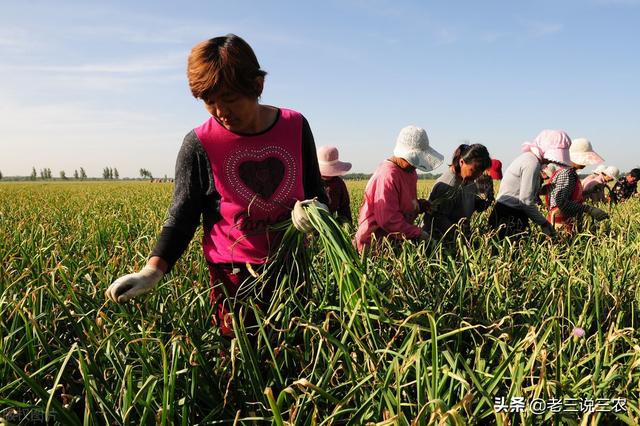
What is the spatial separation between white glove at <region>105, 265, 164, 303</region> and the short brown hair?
1.84ft

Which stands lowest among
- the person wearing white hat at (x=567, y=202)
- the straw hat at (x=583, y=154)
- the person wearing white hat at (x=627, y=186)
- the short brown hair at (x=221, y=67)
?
the person wearing white hat at (x=627, y=186)

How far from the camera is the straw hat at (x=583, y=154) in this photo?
430 cm

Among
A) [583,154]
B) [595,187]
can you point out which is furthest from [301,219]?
[595,187]

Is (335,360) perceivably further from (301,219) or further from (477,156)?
(477,156)

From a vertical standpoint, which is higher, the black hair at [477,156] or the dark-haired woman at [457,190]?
the black hair at [477,156]

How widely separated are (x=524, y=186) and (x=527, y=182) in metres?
0.04

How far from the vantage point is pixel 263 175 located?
165 cm

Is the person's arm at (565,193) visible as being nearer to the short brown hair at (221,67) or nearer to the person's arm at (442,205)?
the person's arm at (442,205)

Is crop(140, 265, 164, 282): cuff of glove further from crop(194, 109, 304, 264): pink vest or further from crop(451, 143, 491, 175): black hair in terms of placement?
crop(451, 143, 491, 175): black hair

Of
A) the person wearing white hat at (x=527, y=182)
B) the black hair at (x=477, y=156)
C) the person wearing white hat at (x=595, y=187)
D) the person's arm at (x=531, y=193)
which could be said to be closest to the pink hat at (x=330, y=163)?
the black hair at (x=477, y=156)

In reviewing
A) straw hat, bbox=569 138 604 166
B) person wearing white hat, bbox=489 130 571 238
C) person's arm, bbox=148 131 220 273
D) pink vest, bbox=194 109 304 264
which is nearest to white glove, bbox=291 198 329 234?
pink vest, bbox=194 109 304 264

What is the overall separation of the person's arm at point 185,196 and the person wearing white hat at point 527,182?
2.73 m

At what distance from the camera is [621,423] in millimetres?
1328

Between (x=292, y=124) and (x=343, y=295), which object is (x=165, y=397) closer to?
(x=343, y=295)
